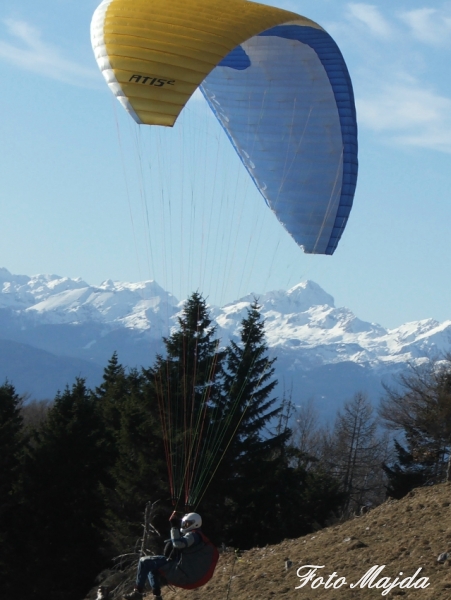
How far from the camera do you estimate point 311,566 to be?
12695 mm

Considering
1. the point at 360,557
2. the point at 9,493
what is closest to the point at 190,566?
the point at 360,557

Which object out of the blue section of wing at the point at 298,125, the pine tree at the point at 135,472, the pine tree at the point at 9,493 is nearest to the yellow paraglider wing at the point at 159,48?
the blue section of wing at the point at 298,125

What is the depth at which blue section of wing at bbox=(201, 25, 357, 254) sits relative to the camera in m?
14.2

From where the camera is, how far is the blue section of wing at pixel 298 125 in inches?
561

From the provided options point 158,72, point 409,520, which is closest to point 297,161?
point 158,72

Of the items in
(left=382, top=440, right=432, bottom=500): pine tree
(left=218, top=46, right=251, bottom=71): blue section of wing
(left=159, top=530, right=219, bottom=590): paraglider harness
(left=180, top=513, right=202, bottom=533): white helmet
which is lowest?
(left=382, top=440, right=432, bottom=500): pine tree

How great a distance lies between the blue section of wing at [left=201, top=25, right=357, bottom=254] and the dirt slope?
4259 millimetres

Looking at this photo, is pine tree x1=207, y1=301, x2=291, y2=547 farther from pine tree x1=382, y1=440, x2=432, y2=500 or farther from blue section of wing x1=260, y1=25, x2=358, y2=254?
blue section of wing x1=260, y1=25, x2=358, y2=254

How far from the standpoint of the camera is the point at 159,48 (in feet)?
36.4

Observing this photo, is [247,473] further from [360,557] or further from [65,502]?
[360,557]

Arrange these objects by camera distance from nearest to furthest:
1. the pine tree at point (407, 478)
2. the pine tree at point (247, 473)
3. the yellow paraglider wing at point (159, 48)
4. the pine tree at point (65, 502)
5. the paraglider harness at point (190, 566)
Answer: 1. the paraglider harness at point (190, 566)
2. the yellow paraglider wing at point (159, 48)
3. the pine tree at point (247, 473)
4. the pine tree at point (65, 502)
5. the pine tree at point (407, 478)

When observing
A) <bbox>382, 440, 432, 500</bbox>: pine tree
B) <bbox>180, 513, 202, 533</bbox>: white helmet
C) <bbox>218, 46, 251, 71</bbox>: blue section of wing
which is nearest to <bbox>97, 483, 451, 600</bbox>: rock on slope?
<bbox>180, 513, 202, 533</bbox>: white helmet

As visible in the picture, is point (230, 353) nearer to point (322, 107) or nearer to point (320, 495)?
point (320, 495)

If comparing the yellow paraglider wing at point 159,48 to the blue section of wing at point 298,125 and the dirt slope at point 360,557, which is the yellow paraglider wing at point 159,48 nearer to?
the blue section of wing at point 298,125
